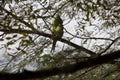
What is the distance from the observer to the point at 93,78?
697 cm

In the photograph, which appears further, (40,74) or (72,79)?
(72,79)

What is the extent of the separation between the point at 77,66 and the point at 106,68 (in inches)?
202

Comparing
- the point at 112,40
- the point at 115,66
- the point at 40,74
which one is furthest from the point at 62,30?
the point at 40,74

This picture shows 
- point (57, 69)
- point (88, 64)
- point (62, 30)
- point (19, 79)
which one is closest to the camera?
point (19, 79)

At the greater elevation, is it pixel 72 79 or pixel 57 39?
pixel 57 39

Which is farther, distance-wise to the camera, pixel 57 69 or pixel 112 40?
pixel 112 40

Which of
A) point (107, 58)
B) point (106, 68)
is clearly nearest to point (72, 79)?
point (106, 68)

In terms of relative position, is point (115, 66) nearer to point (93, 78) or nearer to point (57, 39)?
point (93, 78)

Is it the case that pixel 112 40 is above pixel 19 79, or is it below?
below

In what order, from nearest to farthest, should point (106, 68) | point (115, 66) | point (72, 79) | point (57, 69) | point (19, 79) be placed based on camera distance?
point (19, 79)
point (57, 69)
point (72, 79)
point (115, 66)
point (106, 68)

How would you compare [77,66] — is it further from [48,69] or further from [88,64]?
[48,69]

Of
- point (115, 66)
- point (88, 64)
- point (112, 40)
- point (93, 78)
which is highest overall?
point (88, 64)

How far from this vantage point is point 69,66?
1764mm

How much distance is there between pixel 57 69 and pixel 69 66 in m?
0.11
